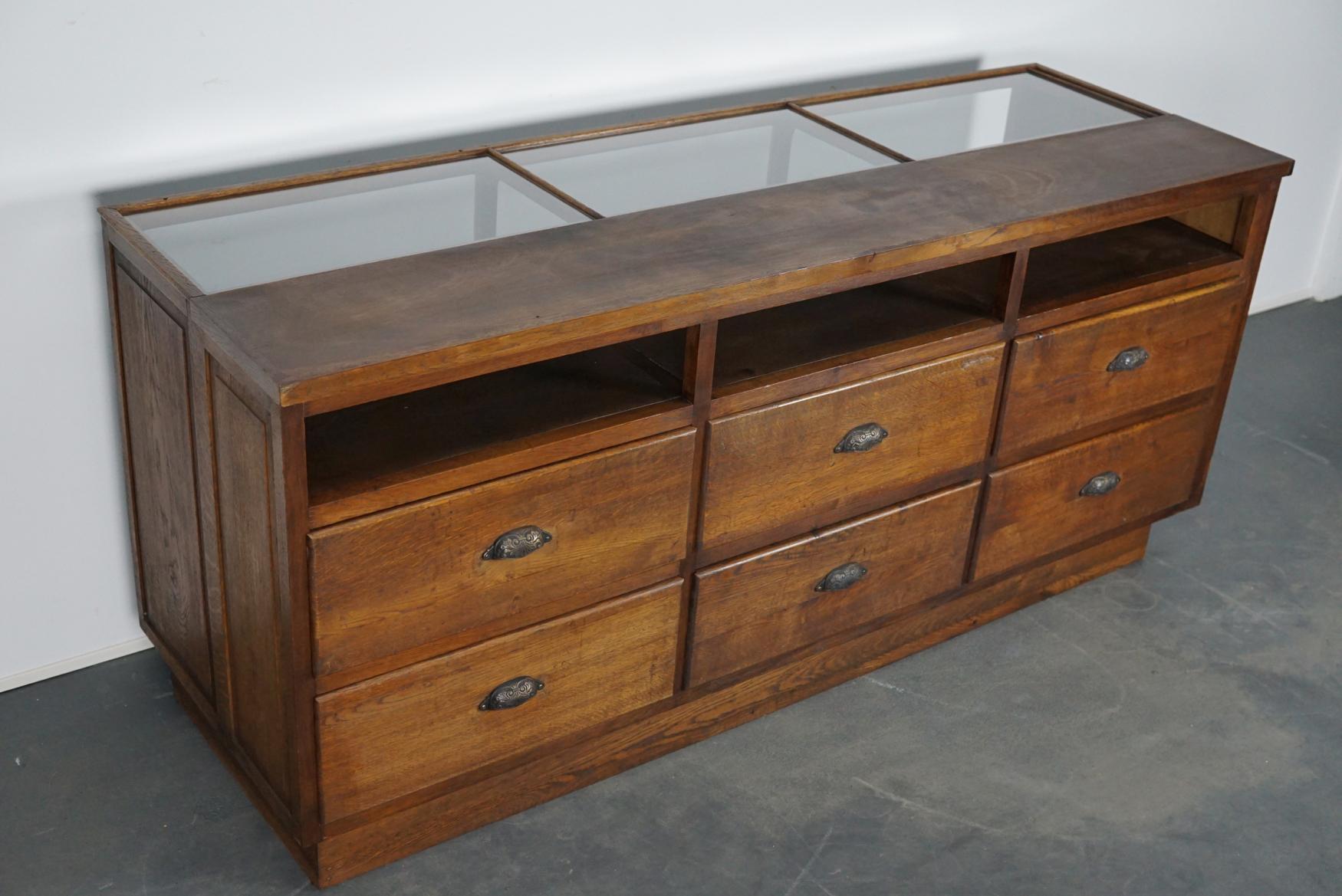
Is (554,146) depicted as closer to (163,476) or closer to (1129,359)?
(163,476)

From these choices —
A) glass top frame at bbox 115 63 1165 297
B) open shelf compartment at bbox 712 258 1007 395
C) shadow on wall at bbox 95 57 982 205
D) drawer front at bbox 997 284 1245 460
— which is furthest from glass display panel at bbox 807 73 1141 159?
drawer front at bbox 997 284 1245 460

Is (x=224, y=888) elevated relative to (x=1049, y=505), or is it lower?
lower

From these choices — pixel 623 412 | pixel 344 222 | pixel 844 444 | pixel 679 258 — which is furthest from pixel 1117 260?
pixel 344 222

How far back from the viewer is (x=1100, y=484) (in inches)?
110

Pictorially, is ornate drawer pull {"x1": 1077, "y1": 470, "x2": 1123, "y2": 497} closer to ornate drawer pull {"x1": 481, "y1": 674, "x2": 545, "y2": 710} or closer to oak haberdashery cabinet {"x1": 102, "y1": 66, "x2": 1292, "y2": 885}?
oak haberdashery cabinet {"x1": 102, "y1": 66, "x2": 1292, "y2": 885}

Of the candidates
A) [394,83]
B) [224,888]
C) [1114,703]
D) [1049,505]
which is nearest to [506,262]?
[394,83]

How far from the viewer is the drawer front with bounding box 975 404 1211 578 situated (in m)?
2.67

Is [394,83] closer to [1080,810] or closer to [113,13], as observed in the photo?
[113,13]

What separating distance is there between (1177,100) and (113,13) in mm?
2452

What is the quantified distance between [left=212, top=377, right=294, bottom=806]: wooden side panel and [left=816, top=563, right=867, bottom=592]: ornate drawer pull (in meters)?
0.89

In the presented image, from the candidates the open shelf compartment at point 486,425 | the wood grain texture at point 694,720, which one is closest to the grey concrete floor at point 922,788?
the wood grain texture at point 694,720

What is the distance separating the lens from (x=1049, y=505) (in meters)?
2.75

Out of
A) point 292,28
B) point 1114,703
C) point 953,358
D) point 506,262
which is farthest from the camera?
point 1114,703

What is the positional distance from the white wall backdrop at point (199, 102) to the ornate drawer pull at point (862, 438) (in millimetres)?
763
